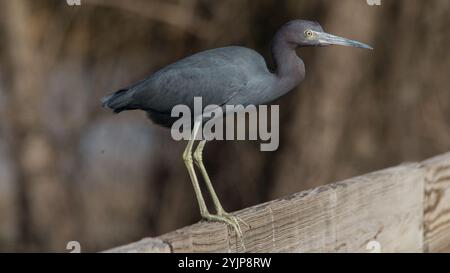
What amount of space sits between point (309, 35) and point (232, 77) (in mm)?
Result: 325

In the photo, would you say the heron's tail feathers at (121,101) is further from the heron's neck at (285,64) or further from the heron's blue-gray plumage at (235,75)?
the heron's neck at (285,64)

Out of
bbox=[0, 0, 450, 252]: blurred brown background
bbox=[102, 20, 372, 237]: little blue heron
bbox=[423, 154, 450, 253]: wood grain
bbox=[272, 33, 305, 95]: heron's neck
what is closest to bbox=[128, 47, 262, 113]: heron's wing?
bbox=[102, 20, 372, 237]: little blue heron

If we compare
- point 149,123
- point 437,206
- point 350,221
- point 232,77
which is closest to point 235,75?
point 232,77

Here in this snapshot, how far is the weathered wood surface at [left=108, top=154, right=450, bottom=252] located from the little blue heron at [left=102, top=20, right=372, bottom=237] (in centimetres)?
51

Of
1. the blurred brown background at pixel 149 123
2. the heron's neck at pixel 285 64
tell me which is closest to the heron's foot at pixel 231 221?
the heron's neck at pixel 285 64

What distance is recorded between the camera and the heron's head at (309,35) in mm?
2738

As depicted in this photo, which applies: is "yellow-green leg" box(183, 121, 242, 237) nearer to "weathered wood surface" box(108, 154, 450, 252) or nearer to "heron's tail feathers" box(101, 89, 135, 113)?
"weathered wood surface" box(108, 154, 450, 252)

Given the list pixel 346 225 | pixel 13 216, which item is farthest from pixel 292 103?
pixel 346 225

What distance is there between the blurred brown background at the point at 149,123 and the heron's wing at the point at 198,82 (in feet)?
5.87

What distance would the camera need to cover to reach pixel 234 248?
6.80 ft

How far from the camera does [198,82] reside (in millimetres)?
2830

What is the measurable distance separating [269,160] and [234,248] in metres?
2.97

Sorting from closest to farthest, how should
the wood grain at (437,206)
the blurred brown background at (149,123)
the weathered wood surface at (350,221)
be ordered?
the weathered wood surface at (350,221)
the wood grain at (437,206)
the blurred brown background at (149,123)
